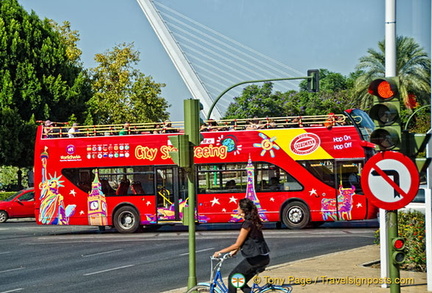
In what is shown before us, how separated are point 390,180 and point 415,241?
490cm

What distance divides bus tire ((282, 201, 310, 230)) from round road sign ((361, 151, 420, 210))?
16.7m

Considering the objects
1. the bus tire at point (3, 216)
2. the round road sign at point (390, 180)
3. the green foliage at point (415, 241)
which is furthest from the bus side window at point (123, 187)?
the round road sign at point (390, 180)

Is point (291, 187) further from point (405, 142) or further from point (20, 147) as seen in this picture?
point (20, 147)

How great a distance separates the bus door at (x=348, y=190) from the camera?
23484mm

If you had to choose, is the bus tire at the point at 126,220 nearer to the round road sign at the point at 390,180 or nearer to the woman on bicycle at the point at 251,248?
the woman on bicycle at the point at 251,248

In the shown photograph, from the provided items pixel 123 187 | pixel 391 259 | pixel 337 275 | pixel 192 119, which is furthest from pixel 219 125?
pixel 391 259

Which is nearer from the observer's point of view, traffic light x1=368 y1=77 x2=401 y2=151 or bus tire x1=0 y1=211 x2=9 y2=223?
traffic light x1=368 y1=77 x2=401 y2=151

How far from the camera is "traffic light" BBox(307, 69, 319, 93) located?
2922cm

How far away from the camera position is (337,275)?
Result: 12352 millimetres

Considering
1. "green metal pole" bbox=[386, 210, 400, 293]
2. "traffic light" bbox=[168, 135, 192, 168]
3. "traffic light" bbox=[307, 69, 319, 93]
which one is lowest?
"green metal pole" bbox=[386, 210, 400, 293]

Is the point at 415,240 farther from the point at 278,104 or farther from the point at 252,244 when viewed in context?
the point at 278,104

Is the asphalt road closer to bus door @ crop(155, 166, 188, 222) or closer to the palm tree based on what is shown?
bus door @ crop(155, 166, 188, 222)

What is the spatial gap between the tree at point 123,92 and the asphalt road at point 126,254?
918 inches

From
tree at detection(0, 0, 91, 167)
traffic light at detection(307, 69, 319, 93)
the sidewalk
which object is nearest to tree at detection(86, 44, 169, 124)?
tree at detection(0, 0, 91, 167)
